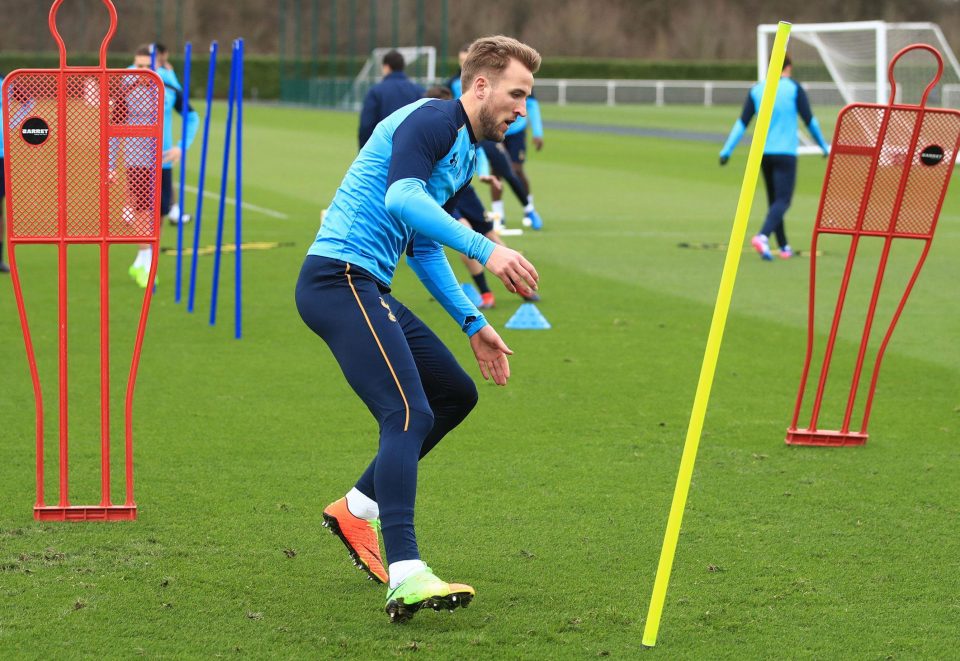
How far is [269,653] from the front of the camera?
4570 millimetres

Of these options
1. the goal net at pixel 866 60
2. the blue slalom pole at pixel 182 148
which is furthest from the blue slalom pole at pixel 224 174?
the goal net at pixel 866 60

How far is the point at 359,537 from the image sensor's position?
528 centimetres

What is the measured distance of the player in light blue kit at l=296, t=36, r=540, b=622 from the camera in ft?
15.3

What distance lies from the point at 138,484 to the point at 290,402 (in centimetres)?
199

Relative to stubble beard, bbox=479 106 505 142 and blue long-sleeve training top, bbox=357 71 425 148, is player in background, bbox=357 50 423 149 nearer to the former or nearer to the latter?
blue long-sleeve training top, bbox=357 71 425 148

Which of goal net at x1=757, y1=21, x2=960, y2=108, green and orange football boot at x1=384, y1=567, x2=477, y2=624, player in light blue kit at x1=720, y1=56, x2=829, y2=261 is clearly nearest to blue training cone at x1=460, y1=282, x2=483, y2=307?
player in light blue kit at x1=720, y1=56, x2=829, y2=261

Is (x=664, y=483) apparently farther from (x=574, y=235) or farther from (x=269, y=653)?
(x=574, y=235)

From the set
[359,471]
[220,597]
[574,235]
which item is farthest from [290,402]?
[574,235]

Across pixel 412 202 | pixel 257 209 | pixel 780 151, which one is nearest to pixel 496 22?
pixel 257 209

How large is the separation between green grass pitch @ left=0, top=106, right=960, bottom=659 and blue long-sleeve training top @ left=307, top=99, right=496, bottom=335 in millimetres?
1136

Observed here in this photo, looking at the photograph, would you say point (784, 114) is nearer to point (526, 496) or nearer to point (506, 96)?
point (526, 496)

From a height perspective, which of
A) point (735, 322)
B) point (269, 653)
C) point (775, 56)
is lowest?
point (735, 322)

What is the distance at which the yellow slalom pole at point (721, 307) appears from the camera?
4262mm

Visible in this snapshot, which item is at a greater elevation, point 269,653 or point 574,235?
point 269,653
